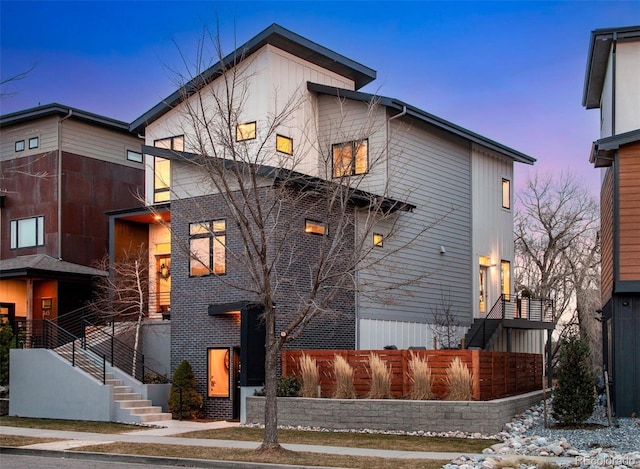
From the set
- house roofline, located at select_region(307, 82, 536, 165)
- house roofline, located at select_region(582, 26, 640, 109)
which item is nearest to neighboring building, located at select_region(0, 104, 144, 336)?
house roofline, located at select_region(307, 82, 536, 165)

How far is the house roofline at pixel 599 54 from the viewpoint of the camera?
22.6 metres

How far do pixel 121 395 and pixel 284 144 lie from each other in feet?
29.7

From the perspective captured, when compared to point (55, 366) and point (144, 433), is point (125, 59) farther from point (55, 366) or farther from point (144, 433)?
point (144, 433)

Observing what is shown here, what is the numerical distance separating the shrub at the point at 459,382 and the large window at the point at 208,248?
7804mm

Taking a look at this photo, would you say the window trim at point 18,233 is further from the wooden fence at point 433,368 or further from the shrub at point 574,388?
the shrub at point 574,388

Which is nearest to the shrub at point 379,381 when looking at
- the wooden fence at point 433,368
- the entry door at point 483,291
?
the wooden fence at point 433,368

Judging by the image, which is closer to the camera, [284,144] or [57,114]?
[284,144]

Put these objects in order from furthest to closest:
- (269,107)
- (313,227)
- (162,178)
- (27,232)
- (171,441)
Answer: (27,232) < (162,178) < (269,107) < (313,227) < (171,441)

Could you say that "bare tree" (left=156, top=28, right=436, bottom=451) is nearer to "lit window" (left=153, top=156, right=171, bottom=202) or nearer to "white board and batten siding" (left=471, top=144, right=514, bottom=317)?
"lit window" (left=153, top=156, right=171, bottom=202)

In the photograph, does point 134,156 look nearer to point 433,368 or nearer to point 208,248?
point 208,248

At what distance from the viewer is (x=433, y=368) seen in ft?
66.3

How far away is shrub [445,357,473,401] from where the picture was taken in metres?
19.4

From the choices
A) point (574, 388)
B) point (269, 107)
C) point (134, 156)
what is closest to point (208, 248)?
point (269, 107)

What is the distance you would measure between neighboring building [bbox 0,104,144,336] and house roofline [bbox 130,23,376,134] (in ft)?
14.0
